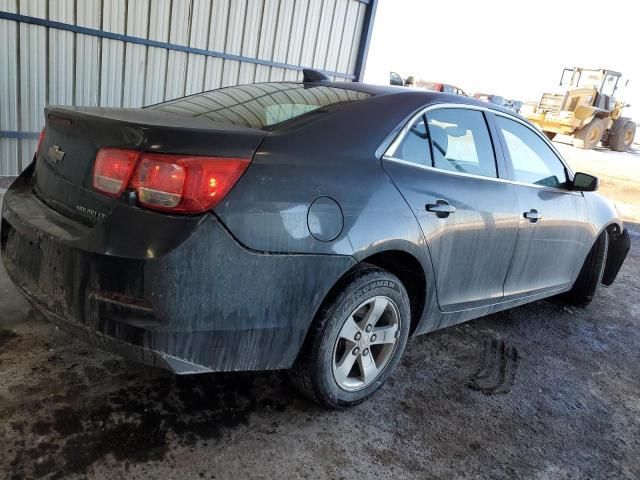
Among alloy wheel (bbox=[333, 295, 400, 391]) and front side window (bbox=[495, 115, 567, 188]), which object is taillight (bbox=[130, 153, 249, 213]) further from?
front side window (bbox=[495, 115, 567, 188])

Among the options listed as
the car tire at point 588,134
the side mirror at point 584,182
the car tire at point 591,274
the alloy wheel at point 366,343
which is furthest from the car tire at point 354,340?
the car tire at point 588,134

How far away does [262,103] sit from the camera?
266 cm

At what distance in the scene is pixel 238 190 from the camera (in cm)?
195

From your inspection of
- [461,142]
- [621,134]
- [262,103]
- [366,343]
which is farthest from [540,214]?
[621,134]

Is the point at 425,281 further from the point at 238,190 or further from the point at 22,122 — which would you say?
the point at 22,122

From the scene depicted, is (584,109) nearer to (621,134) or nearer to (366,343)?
(621,134)

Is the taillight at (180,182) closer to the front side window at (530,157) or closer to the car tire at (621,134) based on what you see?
the front side window at (530,157)

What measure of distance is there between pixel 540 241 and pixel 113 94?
5255 millimetres

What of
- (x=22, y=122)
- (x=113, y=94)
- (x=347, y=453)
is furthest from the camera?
(x=113, y=94)

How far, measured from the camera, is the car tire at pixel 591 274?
14.4 feet

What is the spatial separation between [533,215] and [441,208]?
969mm

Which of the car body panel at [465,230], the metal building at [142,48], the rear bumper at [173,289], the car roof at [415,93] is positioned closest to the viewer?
the rear bumper at [173,289]

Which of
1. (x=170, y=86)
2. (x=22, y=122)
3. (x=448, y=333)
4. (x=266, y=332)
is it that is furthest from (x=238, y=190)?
(x=170, y=86)

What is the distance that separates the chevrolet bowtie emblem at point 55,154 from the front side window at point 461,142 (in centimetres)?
174
